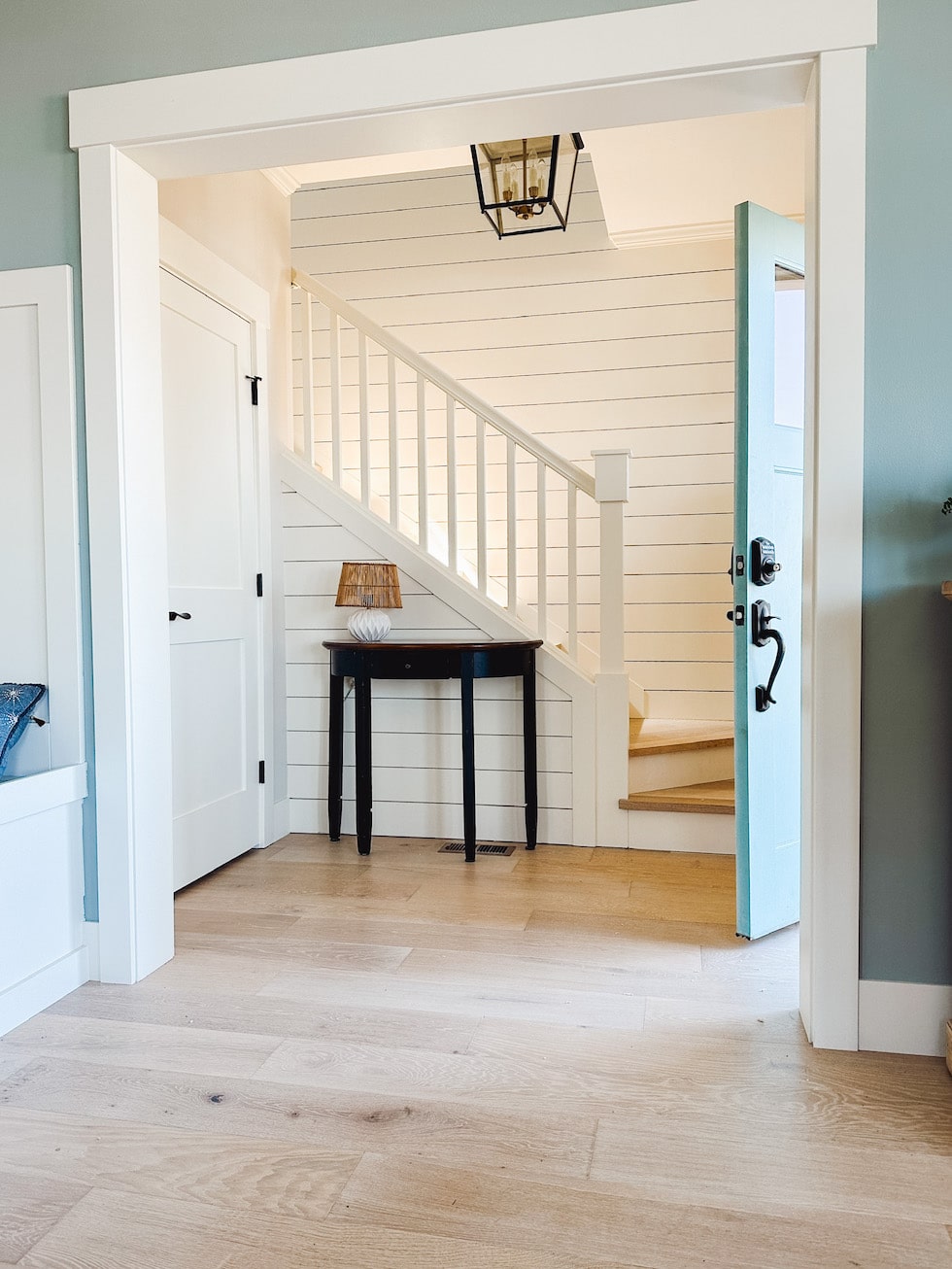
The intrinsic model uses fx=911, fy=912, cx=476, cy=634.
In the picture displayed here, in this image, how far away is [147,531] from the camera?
243 centimetres

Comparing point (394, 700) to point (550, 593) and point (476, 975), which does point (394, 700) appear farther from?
point (476, 975)

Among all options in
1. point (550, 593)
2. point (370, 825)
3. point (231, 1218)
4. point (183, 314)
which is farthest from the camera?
point (550, 593)

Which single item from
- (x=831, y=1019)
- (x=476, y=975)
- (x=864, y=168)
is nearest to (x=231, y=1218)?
(x=476, y=975)

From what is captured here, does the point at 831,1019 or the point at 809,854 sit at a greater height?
the point at 809,854

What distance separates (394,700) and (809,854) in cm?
205

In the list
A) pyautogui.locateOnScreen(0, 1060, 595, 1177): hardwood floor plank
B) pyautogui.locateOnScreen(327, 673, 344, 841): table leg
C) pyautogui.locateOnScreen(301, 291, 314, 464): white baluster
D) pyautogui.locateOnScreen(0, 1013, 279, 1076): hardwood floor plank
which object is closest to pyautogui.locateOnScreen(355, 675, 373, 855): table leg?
pyautogui.locateOnScreen(327, 673, 344, 841): table leg

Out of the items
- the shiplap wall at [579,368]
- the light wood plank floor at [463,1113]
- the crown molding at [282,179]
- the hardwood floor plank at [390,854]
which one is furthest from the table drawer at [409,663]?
the crown molding at [282,179]

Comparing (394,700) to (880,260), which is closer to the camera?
(880,260)

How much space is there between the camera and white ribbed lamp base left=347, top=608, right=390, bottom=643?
11.7 feet

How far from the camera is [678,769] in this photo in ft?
12.2

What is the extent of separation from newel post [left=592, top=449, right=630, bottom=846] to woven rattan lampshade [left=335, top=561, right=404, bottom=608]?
825 millimetres

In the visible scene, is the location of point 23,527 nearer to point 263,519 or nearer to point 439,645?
point 263,519

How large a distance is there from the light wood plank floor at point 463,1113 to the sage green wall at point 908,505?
379 millimetres

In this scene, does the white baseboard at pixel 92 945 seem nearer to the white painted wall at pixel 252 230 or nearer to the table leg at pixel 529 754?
the table leg at pixel 529 754
